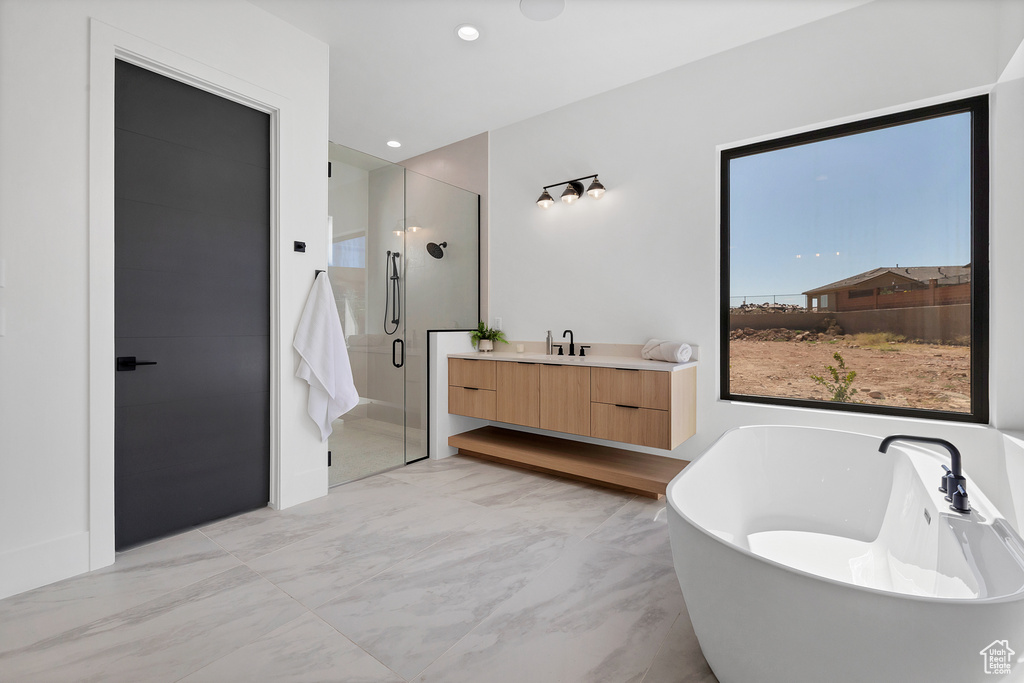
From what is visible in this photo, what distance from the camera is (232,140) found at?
8.11 ft

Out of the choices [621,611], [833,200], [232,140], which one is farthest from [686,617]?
[232,140]

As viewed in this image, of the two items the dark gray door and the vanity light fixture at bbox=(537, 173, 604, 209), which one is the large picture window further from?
the dark gray door

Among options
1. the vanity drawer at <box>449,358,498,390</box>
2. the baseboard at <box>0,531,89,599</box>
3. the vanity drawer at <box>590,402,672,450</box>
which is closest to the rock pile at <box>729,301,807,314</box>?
the vanity drawer at <box>590,402,672,450</box>

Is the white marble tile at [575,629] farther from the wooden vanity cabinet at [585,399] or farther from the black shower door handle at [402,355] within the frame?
the black shower door handle at [402,355]

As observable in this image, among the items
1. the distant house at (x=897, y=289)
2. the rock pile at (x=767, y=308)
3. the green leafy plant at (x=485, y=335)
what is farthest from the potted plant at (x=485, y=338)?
the distant house at (x=897, y=289)

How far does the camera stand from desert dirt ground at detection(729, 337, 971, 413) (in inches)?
95.6

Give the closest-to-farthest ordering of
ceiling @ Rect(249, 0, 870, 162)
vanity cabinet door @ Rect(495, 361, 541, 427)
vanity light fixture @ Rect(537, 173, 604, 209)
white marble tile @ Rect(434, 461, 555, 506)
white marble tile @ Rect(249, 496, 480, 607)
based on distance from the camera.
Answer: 1. white marble tile @ Rect(249, 496, 480, 607)
2. ceiling @ Rect(249, 0, 870, 162)
3. white marble tile @ Rect(434, 461, 555, 506)
4. vanity cabinet door @ Rect(495, 361, 541, 427)
5. vanity light fixture @ Rect(537, 173, 604, 209)

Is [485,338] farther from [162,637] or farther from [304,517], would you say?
[162,637]

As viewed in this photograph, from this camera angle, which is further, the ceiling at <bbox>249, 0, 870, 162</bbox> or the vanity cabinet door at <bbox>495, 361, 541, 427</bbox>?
the vanity cabinet door at <bbox>495, 361, 541, 427</bbox>

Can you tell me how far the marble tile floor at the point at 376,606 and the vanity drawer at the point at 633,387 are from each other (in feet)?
2.12

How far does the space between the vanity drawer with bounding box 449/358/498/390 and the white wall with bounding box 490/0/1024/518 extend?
22.1 inches

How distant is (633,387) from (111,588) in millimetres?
2653

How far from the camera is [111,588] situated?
5.94 feet

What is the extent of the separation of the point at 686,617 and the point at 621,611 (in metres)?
0.23
